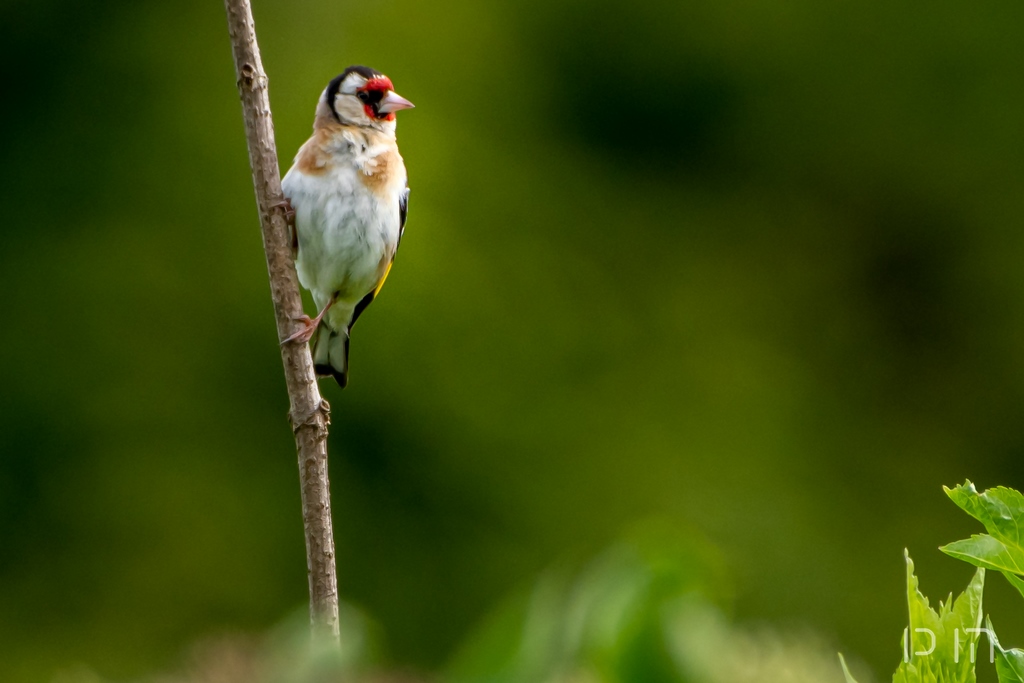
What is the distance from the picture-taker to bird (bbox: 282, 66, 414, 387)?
→ 2.98 m

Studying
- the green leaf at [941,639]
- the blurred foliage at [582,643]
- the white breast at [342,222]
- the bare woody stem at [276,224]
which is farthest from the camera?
Result: the white breast at [342,222]

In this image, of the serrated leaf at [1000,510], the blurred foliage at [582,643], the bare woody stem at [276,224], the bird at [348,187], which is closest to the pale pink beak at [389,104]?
the bird at [348,187]

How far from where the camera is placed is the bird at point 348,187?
2.98 metres

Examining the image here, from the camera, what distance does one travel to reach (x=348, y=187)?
3002mm

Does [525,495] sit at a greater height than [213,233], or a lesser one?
lesser

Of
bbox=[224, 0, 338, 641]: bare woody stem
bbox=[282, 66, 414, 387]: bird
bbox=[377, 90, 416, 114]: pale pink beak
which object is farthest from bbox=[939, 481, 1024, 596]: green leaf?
bbox=[377, 90, 416, 114]: pale pink beak

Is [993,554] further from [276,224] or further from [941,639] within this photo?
[276,224]

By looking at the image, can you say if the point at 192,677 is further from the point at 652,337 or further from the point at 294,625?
the point at 652,337

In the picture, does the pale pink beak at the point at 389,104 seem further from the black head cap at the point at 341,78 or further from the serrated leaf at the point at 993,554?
the serrated leaf at the point at 993,554

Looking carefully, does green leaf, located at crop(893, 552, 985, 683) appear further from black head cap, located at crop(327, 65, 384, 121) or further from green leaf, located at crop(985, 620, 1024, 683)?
black head cap, located at crop(327, 65, 384, 121)

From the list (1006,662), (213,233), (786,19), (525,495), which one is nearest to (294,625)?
(1006,662)

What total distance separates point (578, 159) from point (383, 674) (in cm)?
672

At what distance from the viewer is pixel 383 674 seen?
25.0 inches

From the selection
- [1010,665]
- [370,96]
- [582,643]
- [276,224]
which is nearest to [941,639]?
[1010,665]
